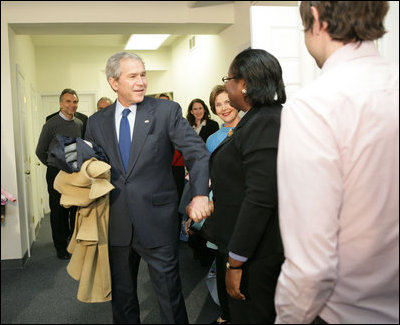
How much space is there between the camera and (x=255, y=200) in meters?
1.22

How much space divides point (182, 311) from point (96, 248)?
0.47 m

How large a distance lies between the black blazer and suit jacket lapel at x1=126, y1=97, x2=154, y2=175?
15.5 inches

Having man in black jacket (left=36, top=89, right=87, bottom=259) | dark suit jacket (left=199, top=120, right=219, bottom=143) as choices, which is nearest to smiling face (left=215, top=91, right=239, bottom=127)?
dark suit jacket (left=199, top=120, right=219, bottom=143)

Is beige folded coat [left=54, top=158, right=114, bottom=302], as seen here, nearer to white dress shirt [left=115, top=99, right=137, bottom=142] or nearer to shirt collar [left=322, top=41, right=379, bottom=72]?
white dress shirt [left=115, top=99, right=137, bottom=142]

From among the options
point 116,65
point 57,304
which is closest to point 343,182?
point 57,304

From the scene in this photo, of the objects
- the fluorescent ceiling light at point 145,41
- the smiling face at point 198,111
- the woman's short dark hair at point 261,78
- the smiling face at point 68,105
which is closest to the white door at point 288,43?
the woman's short dark hair at point 261,78

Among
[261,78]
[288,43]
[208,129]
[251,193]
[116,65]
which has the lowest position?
[251,193]

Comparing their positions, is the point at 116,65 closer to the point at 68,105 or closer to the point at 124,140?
the point at 124,140

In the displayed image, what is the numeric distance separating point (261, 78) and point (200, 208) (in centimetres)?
56

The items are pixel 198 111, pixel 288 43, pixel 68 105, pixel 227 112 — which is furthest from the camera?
pixel 198 111

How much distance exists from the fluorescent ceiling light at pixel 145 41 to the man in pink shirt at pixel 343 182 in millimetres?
6418

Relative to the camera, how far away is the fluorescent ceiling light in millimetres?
7012

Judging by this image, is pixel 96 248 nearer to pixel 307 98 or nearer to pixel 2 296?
pixel 2 296

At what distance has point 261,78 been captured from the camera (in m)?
1.43
